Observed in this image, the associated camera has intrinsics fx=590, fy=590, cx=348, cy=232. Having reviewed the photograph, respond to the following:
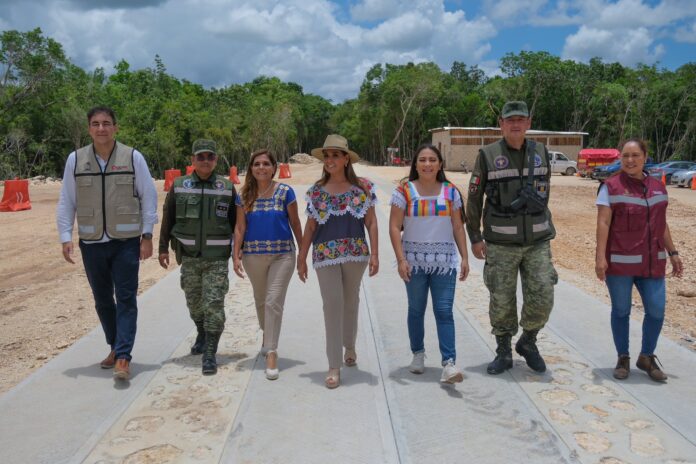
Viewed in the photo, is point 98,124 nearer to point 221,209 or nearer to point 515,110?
point 221,209

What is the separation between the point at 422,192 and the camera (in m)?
4.12

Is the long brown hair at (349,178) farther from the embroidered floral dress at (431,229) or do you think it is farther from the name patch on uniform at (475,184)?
the name patch on uniform at (475,184)

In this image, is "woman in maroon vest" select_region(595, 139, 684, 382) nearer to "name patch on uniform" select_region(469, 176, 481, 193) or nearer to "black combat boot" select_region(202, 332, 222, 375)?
"name patch on uniform" select_region(469, 176, 481, 193)

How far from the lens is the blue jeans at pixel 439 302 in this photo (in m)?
4.05

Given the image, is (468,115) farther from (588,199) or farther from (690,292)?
(690,292)

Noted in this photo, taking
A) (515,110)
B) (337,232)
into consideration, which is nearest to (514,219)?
(515,110)

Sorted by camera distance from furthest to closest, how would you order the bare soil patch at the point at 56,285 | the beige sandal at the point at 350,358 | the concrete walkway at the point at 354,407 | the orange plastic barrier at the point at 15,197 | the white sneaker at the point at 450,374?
the orange plastic barrier at the point at 15,197, the bare soil patch at the point at 56,285, the beige sandal at the point at 350,358, the white sneaker at the point at 450,374, the concrete walkway at the point at 354,407

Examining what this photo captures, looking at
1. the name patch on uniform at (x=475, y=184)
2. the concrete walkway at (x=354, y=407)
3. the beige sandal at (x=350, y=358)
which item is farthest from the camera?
the beige sandal at (x=350, y=358)

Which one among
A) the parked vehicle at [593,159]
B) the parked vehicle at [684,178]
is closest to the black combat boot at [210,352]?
the parked vehicle at [684,178]

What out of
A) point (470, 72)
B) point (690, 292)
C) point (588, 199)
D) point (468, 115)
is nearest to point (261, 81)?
point (470, 72)

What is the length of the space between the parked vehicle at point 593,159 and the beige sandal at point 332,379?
2955 cm

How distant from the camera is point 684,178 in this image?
2716 centimetres

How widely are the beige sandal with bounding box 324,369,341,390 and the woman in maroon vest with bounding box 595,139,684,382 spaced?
194 cm

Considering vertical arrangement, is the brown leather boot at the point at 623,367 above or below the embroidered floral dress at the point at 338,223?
below
